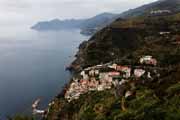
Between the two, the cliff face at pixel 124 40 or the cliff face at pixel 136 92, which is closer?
the cliff face at pixel 136 92

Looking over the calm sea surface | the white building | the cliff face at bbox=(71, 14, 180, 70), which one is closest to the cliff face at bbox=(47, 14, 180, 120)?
the cliff face at bbox=(71, 14, 180, 70)

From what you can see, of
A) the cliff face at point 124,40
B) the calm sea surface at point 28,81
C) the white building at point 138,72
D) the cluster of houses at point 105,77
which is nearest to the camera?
the cluster of houses at point 105,77

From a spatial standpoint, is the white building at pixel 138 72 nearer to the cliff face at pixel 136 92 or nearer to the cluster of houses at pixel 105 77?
the cluster of houses at pixel 105 77

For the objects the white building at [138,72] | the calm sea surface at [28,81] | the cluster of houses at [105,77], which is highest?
the white building at [138,72]

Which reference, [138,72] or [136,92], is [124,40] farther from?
[136,92]

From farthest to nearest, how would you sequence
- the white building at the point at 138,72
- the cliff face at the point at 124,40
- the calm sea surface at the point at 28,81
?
the cliff face at the point at 124,40 < the calm sea surface at the point at 28,81 < the white building at the point at 138,72

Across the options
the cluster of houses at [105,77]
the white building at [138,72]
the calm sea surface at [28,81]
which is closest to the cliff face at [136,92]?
the cluster of houses at [105,77]

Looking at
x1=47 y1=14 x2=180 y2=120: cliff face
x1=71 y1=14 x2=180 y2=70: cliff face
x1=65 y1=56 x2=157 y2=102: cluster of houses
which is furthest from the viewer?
x1=71 y1=14 x2=180 y2=70: cliff face

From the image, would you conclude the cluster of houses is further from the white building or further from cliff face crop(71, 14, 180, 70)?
cliff face crop(71, 14, 180, 70)

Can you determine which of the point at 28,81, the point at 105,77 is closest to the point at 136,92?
the point at 105,77
